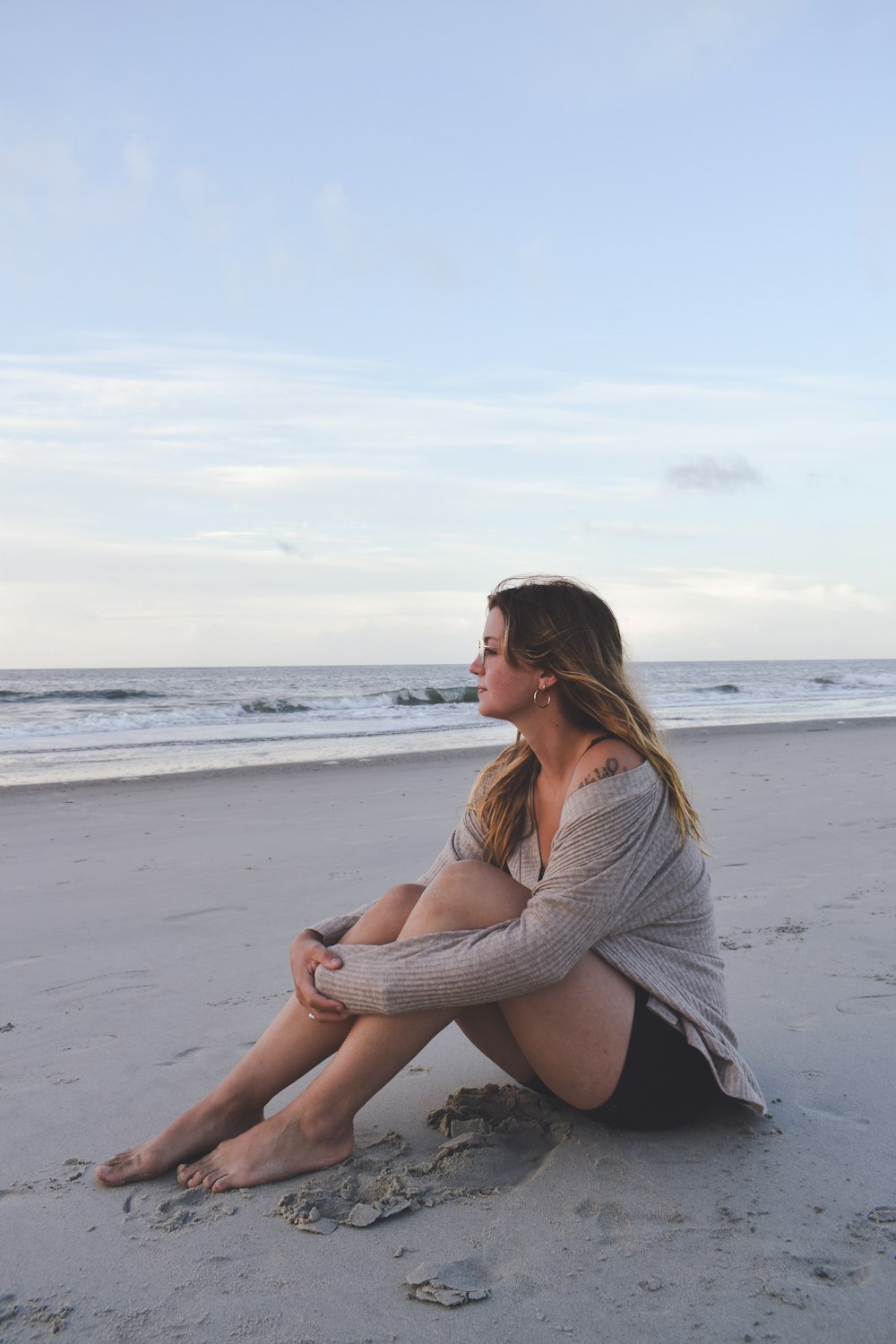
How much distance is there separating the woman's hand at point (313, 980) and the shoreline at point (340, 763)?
18.6 feet

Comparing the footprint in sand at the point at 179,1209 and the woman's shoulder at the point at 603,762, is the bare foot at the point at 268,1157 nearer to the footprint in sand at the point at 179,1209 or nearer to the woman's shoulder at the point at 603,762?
the footprint in sand at the point at 179,1209

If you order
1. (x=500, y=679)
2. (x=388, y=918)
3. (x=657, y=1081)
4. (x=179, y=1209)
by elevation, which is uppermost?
(x=500, y=679)

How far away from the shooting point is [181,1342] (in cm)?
175

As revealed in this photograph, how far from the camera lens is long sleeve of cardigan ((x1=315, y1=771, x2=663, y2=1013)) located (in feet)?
7.26

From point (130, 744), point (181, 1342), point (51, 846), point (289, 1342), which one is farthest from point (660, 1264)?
point (130, 744)

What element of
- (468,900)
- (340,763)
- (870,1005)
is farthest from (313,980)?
(340,763)

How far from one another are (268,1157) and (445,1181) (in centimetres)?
40

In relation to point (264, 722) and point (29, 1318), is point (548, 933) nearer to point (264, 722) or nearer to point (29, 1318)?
point (29, 1318)

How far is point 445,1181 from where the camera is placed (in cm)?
234

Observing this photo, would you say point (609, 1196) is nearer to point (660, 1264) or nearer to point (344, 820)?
point (660, 1264)

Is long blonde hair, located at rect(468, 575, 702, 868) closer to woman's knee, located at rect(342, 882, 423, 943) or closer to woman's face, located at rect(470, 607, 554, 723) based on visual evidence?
woman's face, located at rect(470, 607, 554, 723)

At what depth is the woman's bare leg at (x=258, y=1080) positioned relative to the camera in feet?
7.97

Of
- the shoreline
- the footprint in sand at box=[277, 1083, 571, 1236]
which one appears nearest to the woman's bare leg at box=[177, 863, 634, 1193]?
the footprint in sand at box=[277, 1083, 571, 1236]

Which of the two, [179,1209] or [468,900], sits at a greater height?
[468,900]
